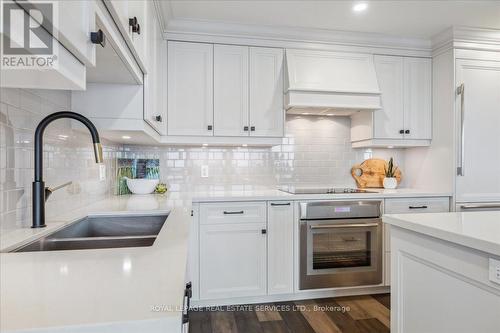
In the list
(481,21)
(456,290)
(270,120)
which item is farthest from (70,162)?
(481,21)

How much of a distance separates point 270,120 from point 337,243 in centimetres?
121

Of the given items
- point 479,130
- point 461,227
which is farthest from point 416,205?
point 461,227

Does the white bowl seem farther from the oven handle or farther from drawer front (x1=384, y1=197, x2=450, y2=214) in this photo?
drawer front (x1=384, y1=197, x2=450, y2=214)

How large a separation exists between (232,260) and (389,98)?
2.13 metres

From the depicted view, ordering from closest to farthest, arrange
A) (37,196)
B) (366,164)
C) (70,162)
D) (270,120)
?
(37,196), (70,162), (270,120), (366,164)

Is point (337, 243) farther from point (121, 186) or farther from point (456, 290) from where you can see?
point (121, 186)

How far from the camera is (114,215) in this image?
4.87 feet

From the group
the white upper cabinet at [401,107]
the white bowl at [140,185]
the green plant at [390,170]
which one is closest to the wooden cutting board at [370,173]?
the green plant at [390,170]

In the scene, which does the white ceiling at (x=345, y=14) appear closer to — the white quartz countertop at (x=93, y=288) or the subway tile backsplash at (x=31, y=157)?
the subway tile backsplash at (x=31, y=157)

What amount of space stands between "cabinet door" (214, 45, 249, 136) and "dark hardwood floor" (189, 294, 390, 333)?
1.46 m

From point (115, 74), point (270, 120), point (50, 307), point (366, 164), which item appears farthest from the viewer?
point (366, 164)

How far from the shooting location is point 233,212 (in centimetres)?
235

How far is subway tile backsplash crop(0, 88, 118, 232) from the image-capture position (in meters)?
1.01

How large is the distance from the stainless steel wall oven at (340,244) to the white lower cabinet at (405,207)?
0.20ft
